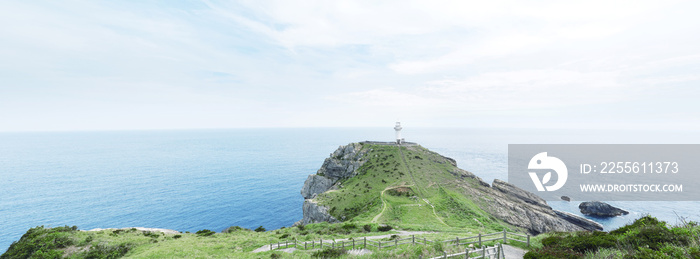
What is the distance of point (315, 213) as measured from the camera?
62688 millimetres

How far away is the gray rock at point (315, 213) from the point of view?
6018 centimetres

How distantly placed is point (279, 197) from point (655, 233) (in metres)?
102

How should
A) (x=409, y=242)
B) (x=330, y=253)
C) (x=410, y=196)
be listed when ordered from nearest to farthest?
(x=330, y=253) → (x=409, y=242) → (x=410, y=196)

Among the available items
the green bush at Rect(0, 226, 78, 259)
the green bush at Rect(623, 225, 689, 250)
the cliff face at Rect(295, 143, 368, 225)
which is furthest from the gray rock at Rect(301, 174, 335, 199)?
the green bush at Rect(623, 225, 689, 250)

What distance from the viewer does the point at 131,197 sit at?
102 metres

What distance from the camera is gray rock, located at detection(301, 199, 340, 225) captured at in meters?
60.2

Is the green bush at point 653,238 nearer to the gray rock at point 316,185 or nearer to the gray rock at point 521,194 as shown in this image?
the gray rock at point 521,194

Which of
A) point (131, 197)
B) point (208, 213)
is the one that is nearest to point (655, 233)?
point (208, 213)

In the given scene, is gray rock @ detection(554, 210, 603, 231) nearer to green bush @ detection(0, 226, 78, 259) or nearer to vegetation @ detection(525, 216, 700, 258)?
vegetation @ detection(525, 216, 700, 258)

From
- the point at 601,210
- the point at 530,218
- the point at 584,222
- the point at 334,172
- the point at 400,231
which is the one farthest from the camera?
the point at 334,172

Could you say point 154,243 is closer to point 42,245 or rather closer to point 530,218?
point 42,245

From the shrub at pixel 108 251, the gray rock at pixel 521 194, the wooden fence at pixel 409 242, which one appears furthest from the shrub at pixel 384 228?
the gray rock at pixel 521 194

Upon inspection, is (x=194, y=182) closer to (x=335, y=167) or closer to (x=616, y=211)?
(x=335, y=167)

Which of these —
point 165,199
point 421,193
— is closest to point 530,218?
point 421,193
